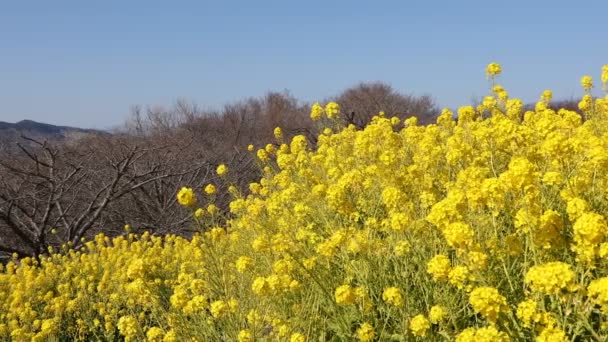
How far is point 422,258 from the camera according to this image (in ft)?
11.0

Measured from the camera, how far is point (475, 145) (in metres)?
4.72

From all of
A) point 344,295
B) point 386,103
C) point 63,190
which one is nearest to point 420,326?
point 344,295

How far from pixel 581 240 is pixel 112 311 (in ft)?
13.2

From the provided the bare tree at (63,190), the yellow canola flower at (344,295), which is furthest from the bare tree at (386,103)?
the yellow canola flower at (344,295)

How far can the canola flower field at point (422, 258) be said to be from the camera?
238 centimetres

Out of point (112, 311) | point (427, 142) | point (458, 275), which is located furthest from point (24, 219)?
point (458, 275)

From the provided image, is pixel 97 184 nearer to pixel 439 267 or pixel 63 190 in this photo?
pixel 63 190

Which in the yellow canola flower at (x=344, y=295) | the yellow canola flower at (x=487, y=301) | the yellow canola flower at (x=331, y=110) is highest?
the yellow canola flower at (x=331, y=110)

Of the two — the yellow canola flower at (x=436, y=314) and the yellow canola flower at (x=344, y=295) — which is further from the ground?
the yellow canola flower at (x=344, y=295)

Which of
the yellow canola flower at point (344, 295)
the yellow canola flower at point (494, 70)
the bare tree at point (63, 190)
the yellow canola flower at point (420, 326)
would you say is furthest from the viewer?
the bare tree at point (63, 190)

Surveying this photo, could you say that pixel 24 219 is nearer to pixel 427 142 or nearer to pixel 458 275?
pixel 427 142

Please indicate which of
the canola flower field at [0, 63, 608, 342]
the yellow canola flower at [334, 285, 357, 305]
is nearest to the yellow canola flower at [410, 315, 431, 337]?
the canola flower field at [0, 63, 608, 342]

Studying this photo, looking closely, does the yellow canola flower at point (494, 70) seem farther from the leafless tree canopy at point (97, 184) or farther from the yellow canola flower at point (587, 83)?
the leafless tree canopy at point (97, 184)

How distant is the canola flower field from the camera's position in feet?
7.80
